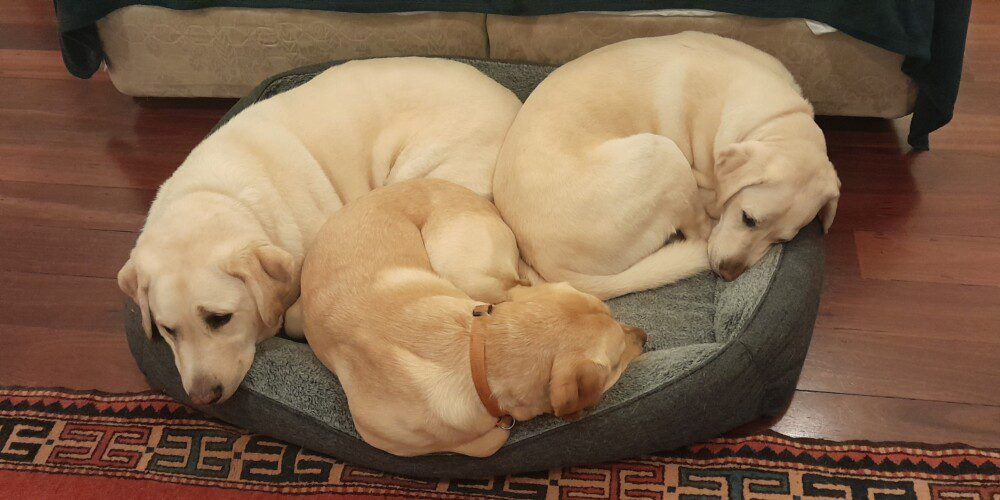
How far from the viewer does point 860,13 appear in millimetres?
2611

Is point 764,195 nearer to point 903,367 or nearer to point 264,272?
point 903,367

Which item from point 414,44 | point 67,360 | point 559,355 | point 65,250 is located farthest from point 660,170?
point 65,250

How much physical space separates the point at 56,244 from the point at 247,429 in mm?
1367

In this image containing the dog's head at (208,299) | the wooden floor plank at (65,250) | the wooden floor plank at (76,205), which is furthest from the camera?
the wooden floor plank at (76,205)

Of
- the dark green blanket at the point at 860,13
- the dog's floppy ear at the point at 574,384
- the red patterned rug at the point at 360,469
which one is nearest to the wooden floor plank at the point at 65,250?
the red patterned rug at the point at 360,469

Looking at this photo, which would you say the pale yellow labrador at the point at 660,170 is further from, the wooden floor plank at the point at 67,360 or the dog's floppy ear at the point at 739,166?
the wooden floor plank at the point at 67,360

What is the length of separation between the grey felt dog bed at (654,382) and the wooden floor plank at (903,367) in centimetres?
25

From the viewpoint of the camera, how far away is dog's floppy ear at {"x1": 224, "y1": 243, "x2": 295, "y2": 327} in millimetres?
1973

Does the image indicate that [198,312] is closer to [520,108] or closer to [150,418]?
[150,418]

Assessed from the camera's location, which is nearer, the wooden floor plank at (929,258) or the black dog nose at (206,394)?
the black dog nose at (206,394)

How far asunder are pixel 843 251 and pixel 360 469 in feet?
5.95

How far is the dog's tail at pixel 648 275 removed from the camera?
7.29 ft

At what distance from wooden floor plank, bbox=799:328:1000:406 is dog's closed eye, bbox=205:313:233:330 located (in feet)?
5.53

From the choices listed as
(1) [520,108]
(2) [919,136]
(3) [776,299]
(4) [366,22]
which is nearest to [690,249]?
(3) [776,299]
